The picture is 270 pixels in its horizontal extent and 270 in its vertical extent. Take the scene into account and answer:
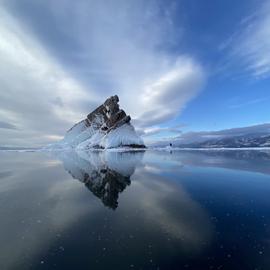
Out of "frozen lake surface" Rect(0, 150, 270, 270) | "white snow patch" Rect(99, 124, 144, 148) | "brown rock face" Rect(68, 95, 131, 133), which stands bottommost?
"frozen lake surface" Rect(0, 150, 270, 270)

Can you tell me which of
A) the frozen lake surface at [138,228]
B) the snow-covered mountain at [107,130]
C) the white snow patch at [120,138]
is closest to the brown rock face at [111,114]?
the snow-covered mountain at [107,130]

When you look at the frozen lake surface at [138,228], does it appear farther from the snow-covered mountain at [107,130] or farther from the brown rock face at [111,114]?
the brown rock face at [111,114]

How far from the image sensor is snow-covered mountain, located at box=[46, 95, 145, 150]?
80938mm

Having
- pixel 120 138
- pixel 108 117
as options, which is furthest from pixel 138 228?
pixel 108 117

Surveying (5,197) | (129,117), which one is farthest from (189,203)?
(129,117)

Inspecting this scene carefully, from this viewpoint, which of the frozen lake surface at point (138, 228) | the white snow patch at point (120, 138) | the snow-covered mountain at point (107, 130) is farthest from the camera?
the snow-covered mountain at point (107, 130)

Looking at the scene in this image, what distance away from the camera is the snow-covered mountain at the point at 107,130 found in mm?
80938

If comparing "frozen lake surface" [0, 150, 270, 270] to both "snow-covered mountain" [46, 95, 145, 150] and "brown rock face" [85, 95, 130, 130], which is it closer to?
"snow-covered mountain" [46, 95, 145, 150]

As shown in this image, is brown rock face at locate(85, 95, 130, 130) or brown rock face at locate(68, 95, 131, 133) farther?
brown rock face at locate(68, 95, 131, 133)

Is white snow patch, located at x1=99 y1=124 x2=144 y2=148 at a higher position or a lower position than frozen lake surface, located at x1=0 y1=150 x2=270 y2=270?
higher

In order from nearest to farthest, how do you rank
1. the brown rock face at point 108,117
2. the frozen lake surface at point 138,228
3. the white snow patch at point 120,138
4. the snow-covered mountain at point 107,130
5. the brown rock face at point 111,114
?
the frozen lake surface at point 138,228 < the white snow patch at point 120,138 < the snow-covered mountain at point 107,130 < the brown rock face at point 111,114 < the brown rock face at point 108,117

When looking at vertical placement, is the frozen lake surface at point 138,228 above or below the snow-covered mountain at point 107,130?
below

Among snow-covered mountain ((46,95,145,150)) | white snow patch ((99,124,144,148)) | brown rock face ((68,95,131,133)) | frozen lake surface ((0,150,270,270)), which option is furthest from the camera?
brown rock face ((68,95,131,133))

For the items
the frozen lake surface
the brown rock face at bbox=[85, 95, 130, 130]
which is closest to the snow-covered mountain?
the brown rock face at bbox=[85, 95, 130, 130]
